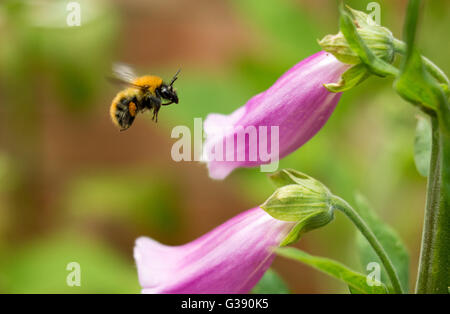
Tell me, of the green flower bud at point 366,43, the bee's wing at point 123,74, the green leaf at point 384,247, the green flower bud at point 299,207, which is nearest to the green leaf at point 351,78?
the green flower bud at point 366,43

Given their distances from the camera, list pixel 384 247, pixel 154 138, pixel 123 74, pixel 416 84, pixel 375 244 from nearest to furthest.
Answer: pixel 416 84 < pixel 375 244 < pixel 384 247 < pixel 123 74 < pixel 154 138

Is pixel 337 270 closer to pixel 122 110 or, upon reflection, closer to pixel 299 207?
pixel 299 207

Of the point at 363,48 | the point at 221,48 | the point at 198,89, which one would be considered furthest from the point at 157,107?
the point at 221,48

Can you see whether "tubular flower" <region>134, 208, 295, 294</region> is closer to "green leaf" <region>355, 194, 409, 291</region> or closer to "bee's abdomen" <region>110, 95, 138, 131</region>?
"green leaf" <region>355, 194, 409, 291</region>

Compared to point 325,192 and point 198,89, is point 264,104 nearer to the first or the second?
point 325,192

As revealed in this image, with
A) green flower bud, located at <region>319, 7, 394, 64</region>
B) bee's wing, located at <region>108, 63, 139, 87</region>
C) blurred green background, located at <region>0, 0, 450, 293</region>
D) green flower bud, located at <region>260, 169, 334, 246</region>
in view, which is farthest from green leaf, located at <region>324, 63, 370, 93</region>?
blurred green background, located at <region>0, 0, 450, 293</region>

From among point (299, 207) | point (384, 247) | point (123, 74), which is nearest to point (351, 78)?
point (299, 207)
